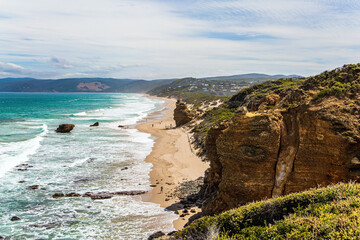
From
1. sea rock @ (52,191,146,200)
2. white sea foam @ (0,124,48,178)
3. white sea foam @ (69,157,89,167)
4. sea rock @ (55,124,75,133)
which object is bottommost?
sea rock @ (52,191,146,200)

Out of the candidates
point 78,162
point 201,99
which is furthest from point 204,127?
point 201,99

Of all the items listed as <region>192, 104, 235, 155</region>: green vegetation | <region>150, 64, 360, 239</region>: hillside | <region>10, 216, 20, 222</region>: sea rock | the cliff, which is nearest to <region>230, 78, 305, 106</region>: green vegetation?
<region>192, 104, 235, 155</region>: green vegetation

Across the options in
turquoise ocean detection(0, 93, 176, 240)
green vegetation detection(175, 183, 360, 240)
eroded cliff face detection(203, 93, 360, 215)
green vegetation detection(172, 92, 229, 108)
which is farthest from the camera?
green vegetation detection(172, 92, 229, 108)

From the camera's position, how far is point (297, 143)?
481 inches

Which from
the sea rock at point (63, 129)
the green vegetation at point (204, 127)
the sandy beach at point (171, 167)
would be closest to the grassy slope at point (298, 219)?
the sandy beach at point (171, 167)

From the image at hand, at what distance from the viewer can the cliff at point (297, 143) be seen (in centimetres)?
1142

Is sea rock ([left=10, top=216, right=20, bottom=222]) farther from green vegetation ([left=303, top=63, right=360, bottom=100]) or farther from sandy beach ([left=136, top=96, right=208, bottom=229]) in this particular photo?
green vegetation ([left=303, top=63, right=360, bottom=100])

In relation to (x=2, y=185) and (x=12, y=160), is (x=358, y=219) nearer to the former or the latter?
(x=2, y=185)

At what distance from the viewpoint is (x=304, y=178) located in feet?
39.6

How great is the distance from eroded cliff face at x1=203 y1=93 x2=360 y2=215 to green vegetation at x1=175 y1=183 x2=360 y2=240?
2172mm

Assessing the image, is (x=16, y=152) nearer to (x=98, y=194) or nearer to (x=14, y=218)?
(x=98, y=194)

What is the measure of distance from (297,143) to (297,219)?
458 cm

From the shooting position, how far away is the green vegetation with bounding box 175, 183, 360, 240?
7496mm

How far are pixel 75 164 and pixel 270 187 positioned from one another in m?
24.1
